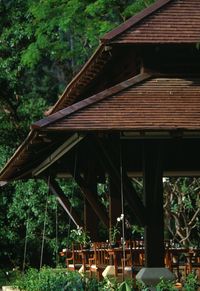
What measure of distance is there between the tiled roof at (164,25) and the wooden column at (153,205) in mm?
1743

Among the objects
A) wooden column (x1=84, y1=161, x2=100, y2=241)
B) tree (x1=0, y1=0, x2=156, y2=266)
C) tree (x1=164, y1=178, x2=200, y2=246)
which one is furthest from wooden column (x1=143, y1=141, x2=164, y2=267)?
tree (x1=0, y1=0, x2=156, y2=266)

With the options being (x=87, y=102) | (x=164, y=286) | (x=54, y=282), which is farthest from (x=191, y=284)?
(x=87, y=102)

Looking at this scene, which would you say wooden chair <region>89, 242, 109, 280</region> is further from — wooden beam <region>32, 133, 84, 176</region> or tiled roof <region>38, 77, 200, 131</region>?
tiled roof <region>38, 77, 200, 131</region>

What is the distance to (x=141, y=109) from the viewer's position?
16.2m

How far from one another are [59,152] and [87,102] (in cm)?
259

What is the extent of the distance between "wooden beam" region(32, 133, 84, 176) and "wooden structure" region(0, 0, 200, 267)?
2 cm

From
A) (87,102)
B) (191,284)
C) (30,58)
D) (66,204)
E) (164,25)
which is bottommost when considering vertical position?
(191,284)

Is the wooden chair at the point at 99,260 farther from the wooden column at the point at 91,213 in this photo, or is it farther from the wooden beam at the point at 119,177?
the wooden beam at the point at 119,177

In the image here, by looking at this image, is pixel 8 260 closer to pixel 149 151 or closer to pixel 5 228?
pixel 5 228

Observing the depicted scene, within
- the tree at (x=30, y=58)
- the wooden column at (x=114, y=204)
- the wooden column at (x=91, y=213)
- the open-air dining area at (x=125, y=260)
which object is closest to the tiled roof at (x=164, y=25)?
the open-air dining area at (x=125, y=260)

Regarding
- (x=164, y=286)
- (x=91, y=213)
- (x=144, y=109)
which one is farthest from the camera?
(x=91, y=213)

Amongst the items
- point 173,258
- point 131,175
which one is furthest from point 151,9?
point 131,175

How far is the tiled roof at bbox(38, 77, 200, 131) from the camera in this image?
51.4ft

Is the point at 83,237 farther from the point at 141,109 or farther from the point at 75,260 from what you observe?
the point at 141,109
